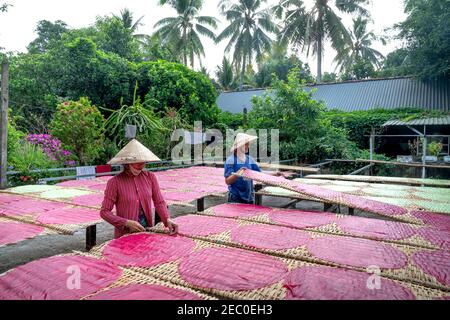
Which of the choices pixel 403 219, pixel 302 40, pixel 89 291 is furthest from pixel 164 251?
pixel 302 40

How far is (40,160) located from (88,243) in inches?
217

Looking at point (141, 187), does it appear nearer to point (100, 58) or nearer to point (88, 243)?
point (88, 243)

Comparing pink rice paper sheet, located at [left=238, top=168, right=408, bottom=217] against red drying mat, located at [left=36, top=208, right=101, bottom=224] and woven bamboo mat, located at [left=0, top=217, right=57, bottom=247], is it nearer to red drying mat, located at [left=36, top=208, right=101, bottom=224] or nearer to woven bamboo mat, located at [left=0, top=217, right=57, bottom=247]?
red drying mat, located at [left=36, top=208, right=101, bottom=224]

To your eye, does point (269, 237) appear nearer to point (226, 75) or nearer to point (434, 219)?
point (434, 219)

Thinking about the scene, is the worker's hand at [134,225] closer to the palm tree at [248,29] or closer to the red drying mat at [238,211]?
the red drying mat at [238,211]

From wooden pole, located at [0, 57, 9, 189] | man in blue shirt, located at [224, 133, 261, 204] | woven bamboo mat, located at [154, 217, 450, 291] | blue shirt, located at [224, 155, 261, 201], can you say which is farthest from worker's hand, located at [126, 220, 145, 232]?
wooden pole, located at [0, 57, 9, 189]

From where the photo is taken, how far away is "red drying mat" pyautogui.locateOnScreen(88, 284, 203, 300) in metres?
1.44

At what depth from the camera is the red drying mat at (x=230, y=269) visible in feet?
5.26

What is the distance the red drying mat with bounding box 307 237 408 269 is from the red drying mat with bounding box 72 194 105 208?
2.54 metres

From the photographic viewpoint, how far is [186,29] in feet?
65.7

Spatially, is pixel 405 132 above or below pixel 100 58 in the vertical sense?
below

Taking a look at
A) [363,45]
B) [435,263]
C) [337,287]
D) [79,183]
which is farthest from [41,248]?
[363,45]

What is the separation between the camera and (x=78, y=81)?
11.3 metres

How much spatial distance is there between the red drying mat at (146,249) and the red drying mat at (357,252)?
0.87m
